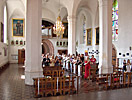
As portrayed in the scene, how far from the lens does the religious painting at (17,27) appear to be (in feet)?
79.7

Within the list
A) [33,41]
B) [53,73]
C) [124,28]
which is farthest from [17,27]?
[53,73]

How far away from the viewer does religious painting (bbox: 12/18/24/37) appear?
79.7 ft

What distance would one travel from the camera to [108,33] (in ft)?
37.9

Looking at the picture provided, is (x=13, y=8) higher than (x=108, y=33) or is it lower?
higher

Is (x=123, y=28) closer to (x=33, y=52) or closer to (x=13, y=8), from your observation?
(x=33, y=52)

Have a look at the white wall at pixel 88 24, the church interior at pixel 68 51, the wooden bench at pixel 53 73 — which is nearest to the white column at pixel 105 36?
the church interior at pixel 68 51

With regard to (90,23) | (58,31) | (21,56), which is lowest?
(21,56)

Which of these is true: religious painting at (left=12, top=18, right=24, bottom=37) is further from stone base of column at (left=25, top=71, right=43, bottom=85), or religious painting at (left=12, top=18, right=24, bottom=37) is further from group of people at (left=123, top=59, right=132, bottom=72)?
group of people at (left=123, top=59, right=132, bottom=72)

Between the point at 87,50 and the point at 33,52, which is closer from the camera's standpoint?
the point at 33,52

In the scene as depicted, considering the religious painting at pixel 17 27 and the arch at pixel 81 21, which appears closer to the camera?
the arch at pixel 81 21

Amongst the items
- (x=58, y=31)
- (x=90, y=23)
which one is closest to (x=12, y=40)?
(x=58, y=31)

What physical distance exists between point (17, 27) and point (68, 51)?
34.2 feet

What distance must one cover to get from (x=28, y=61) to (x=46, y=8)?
17.3 meters

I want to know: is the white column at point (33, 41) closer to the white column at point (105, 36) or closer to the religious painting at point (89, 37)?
the white column at point (105, 36)
